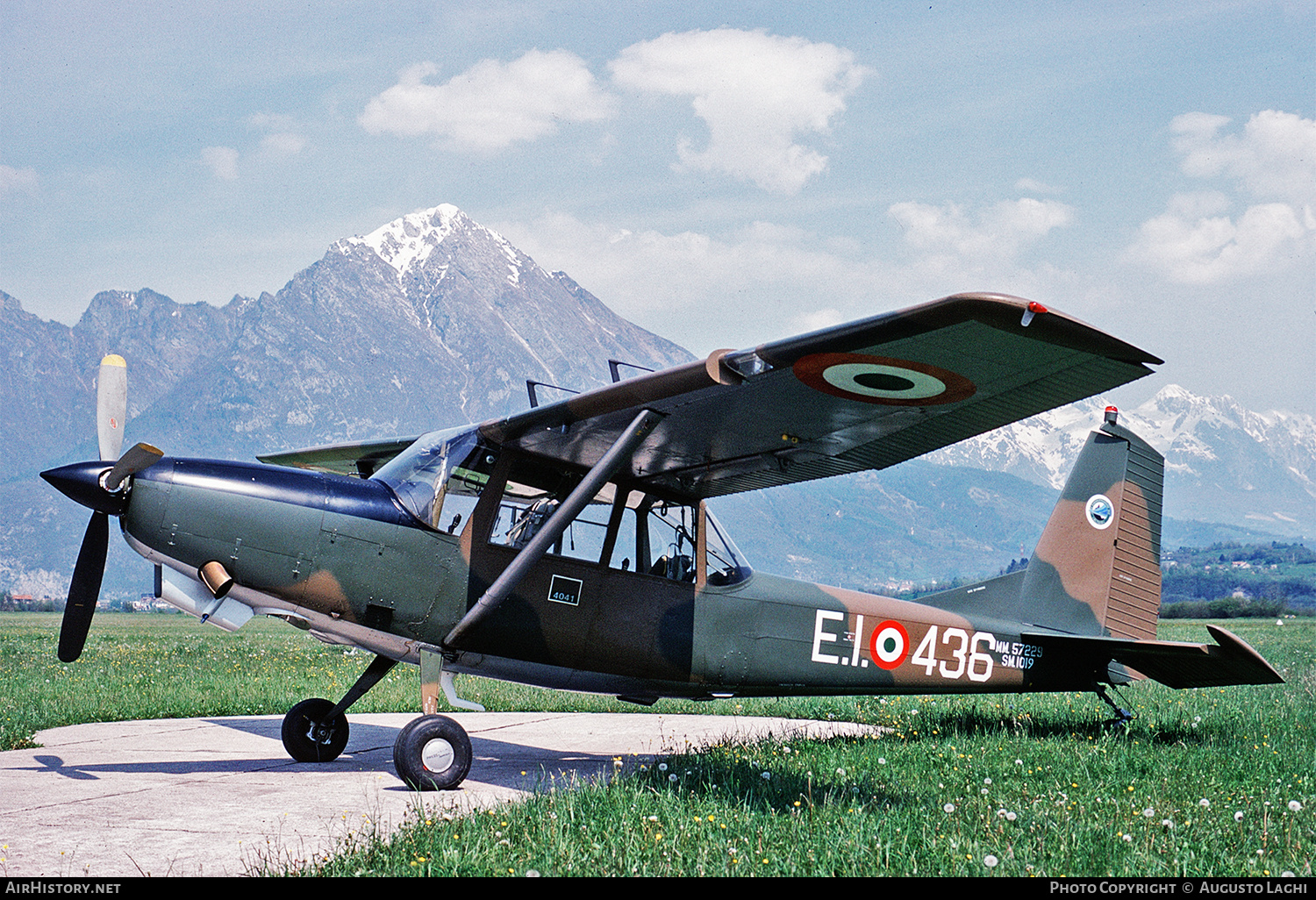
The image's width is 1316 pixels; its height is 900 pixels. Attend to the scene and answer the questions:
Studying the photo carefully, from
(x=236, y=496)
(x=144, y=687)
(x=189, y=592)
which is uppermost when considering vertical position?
(x=236, y=496)

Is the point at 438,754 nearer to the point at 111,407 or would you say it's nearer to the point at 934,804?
the point at 934,804

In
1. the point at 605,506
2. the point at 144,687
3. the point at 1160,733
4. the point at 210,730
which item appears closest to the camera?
the point at 605,506

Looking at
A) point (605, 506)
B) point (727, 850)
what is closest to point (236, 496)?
point (605, 506)

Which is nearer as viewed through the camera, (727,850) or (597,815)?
(727,850)

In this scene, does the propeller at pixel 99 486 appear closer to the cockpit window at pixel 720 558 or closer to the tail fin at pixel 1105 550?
the cockpit window at pixel 720 558

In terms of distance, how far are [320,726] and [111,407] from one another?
303cm

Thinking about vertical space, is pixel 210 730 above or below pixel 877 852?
below

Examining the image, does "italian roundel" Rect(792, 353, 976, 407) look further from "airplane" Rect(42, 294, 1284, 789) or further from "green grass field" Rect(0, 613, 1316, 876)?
"green grass field" Rect(0, 613, 1316, 876)

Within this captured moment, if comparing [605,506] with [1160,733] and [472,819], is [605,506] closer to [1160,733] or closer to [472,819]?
[472,819]

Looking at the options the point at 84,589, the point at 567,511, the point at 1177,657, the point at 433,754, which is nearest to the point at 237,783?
the point at 433,754

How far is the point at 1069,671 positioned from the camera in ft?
32.3

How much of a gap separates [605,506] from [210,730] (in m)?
5.18

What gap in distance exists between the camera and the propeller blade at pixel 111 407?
308 inches
